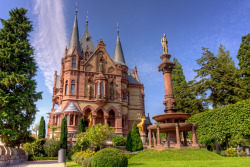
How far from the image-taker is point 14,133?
1767cm

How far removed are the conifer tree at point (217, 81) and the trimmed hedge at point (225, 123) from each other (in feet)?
22.5

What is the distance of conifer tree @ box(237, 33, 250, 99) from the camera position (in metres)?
27.5

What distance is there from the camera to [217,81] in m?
32.3

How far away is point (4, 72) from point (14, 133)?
18.3 ft

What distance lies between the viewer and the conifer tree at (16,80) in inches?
710

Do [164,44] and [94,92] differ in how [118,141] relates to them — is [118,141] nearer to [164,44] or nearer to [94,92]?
[94,92]

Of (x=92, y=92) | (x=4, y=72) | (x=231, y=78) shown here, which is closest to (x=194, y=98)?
(x=231, y=78)

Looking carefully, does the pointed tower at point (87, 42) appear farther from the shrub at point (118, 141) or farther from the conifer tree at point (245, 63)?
the conifer tree at point (245, 63)

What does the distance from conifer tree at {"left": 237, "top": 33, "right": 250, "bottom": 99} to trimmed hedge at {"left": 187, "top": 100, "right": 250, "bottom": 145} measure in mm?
6848

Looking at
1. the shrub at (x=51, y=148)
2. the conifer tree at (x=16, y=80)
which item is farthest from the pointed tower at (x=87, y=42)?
the conifer tree at (x=16, y=80)

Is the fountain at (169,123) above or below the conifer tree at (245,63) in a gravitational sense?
below

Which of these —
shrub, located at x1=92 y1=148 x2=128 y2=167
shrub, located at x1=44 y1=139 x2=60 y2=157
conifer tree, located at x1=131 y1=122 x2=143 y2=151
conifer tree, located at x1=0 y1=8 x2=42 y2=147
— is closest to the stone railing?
conifer tree, located at x1=0 y1=8 x2=42 y2=147

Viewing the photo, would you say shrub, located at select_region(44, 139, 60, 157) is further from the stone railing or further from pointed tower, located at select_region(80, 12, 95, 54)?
pointed tower, located at select_region(80, 12, 95, 54)

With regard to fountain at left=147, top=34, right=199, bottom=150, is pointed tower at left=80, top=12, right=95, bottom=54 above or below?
above
